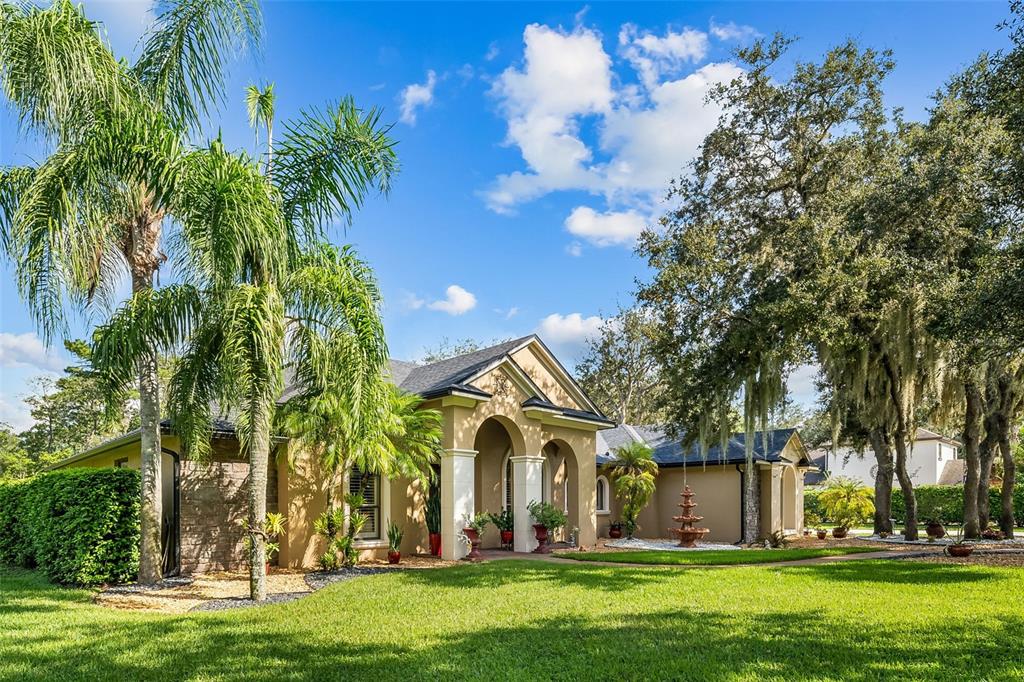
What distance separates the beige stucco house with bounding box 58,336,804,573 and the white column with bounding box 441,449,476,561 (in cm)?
2

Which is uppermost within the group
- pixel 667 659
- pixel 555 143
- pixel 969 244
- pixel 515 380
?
pixel 555 143

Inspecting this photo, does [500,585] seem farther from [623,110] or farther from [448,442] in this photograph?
[623,110]

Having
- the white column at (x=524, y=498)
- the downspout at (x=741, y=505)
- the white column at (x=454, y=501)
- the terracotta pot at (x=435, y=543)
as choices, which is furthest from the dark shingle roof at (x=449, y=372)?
the downspout at (x=741, y=505)

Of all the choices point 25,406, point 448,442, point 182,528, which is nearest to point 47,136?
point 182,528

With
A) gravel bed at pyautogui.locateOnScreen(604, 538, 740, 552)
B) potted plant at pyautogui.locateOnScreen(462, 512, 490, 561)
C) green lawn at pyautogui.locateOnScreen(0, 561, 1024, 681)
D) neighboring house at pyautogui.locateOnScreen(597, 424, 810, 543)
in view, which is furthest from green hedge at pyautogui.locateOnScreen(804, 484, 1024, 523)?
green lawn at pyautogui.locateOnScreen(0, 561, 1024, 681)

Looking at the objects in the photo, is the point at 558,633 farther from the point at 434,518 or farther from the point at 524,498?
the point at 524,498

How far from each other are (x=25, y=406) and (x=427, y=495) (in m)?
30.4

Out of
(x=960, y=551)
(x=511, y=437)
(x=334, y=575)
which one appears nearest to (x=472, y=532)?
(x=511, y=437)

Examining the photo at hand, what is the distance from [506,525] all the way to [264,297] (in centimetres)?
942

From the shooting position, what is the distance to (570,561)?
531 inches

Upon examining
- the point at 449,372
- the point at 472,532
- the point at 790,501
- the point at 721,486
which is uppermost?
the point at 449,372

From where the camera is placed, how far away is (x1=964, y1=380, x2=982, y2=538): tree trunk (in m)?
17.7

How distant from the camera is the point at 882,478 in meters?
20.7

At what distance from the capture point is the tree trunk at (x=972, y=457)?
17688 millimetres
